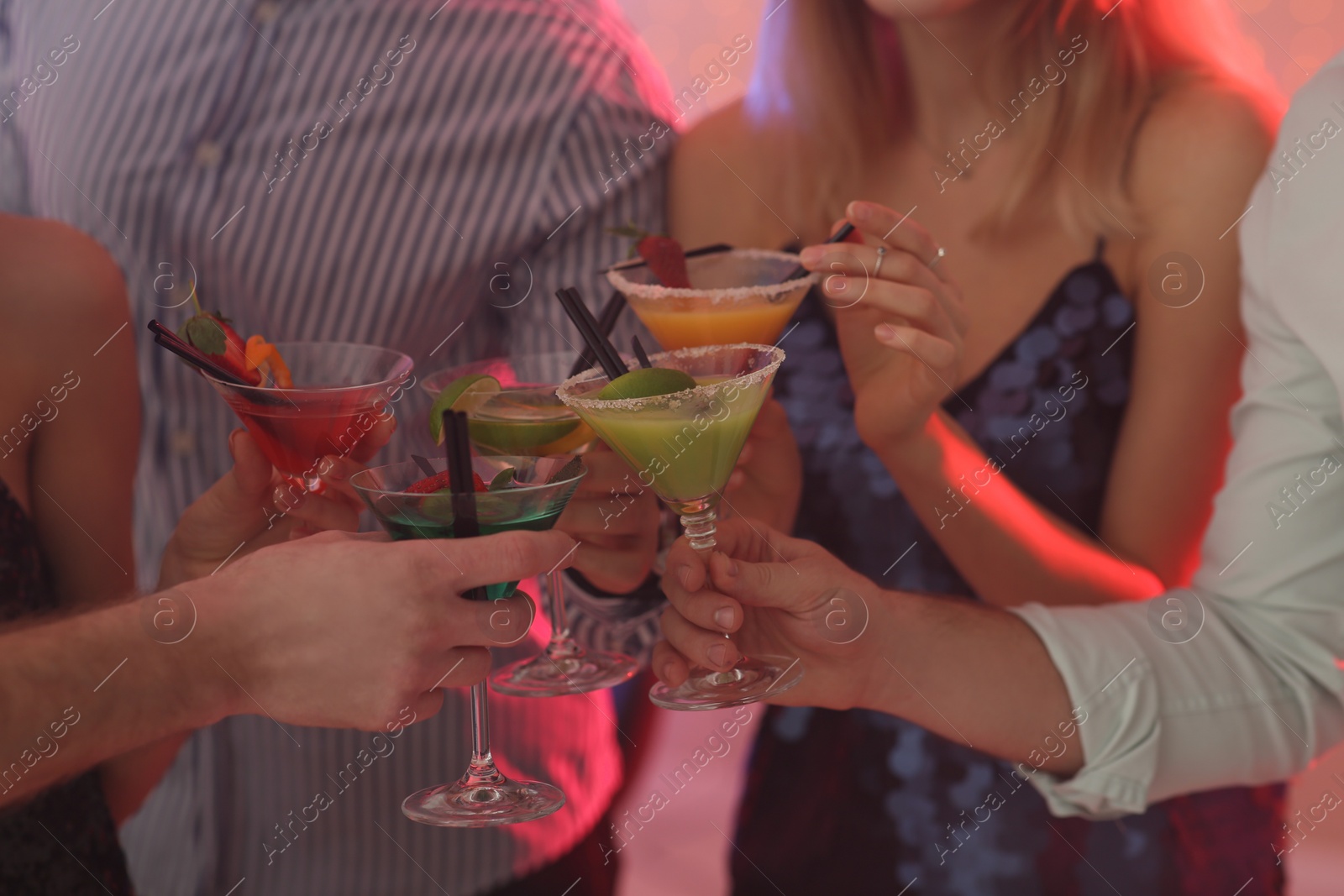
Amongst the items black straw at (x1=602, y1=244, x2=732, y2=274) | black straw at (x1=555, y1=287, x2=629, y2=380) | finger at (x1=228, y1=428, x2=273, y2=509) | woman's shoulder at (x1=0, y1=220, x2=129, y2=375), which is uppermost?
woman's shoulder at (x1=0, y1=220, x2=129, y2=375)

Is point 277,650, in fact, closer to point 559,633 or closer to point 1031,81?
point 559,633

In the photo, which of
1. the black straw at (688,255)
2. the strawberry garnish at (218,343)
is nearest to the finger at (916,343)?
the black straw at (688,255)

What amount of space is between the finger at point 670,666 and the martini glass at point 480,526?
20 cm

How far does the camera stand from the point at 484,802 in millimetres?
1402

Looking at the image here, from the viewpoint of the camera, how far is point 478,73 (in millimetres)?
2180

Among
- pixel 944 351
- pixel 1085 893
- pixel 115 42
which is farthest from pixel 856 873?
pixel 115 42

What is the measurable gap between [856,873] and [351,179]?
160 centimetres

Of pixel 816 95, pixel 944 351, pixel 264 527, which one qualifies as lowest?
pixel 944 351

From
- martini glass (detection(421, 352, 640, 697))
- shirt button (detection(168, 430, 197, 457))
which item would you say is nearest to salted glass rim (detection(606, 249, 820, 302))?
martini glass (detection(421, 352, 640, 697))

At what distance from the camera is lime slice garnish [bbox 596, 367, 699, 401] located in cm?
138

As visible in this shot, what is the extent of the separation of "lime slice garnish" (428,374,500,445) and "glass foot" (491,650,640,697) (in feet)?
1.21

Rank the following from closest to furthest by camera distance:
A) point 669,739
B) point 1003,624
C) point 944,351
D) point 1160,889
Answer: point 944,351 → point 1003,624 → point 1160,889 → point 669,739

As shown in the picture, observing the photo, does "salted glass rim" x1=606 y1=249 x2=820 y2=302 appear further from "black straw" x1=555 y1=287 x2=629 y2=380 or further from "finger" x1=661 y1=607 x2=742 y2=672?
"finger" x1=661 y1=607 x2=742 y2=672

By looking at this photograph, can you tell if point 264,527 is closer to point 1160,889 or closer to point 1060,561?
point 1060,561
